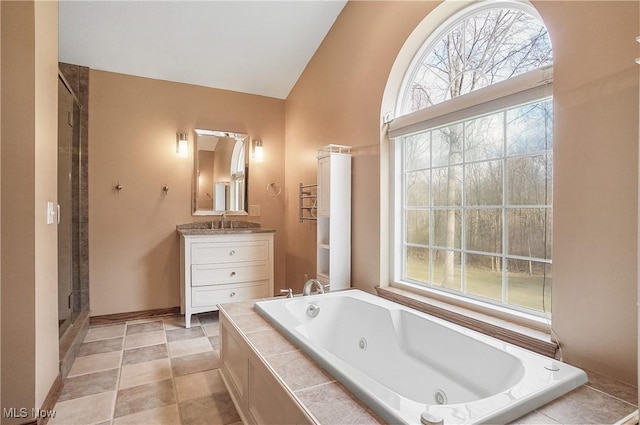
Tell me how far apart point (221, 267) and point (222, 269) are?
0.9 inches

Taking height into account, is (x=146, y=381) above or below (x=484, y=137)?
below

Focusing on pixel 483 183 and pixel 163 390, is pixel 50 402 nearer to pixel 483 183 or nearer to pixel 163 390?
pixel 163 390

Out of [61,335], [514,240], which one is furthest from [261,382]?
[61,335]

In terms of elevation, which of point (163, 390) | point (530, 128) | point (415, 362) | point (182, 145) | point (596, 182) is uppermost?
point (182, 145)

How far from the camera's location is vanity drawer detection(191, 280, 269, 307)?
3.09 m

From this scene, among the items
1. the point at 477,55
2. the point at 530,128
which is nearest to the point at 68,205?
the point at 477,55

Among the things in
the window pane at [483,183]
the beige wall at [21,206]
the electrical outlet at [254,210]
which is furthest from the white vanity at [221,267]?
the window pane at [483,183]

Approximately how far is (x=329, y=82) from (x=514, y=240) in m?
2.11

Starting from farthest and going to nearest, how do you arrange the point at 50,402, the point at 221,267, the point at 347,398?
the point at 221,267, the point at 50,402, the point at 347,398

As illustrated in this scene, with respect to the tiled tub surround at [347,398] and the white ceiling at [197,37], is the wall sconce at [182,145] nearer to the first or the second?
the white ceiling at [197,37]

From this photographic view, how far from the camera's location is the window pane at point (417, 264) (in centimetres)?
228

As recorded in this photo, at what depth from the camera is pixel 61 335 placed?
2430 mm

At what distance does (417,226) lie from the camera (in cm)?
234

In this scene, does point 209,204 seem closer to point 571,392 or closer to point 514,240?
point 514,240
